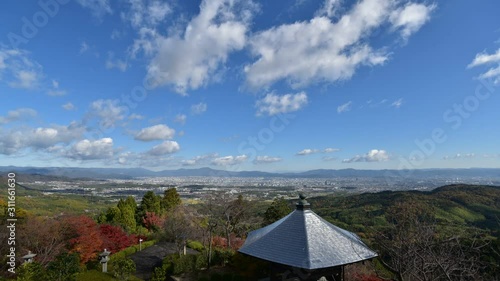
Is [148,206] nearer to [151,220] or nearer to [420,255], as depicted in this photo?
[151,220]

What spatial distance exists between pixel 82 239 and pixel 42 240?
1541mm

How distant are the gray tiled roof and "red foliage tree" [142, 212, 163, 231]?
746 inches

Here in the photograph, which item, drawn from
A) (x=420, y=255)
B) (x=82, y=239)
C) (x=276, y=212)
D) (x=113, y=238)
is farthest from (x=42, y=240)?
(x=420, y=255)

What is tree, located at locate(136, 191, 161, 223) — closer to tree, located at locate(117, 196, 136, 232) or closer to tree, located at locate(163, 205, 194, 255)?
tree, located at locate(117, 196, 136, 232)

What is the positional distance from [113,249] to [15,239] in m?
5.44

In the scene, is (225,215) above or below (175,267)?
above

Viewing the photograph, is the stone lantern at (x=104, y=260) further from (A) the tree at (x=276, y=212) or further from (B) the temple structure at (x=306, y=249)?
(A) the tree at (x=276, y=212)

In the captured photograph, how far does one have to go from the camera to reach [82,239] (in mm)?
13266

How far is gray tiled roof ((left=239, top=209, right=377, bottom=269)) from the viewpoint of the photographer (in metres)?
6.09

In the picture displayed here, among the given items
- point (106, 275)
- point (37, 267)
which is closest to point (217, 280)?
point (106, 275)

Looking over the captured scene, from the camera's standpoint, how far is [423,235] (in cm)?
607

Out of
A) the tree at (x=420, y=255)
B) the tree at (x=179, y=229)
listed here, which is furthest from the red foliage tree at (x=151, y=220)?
the tree at (x=420, y=255)

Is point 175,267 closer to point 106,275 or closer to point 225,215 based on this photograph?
point 106,275

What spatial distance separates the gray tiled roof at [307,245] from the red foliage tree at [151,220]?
62.2 feet
